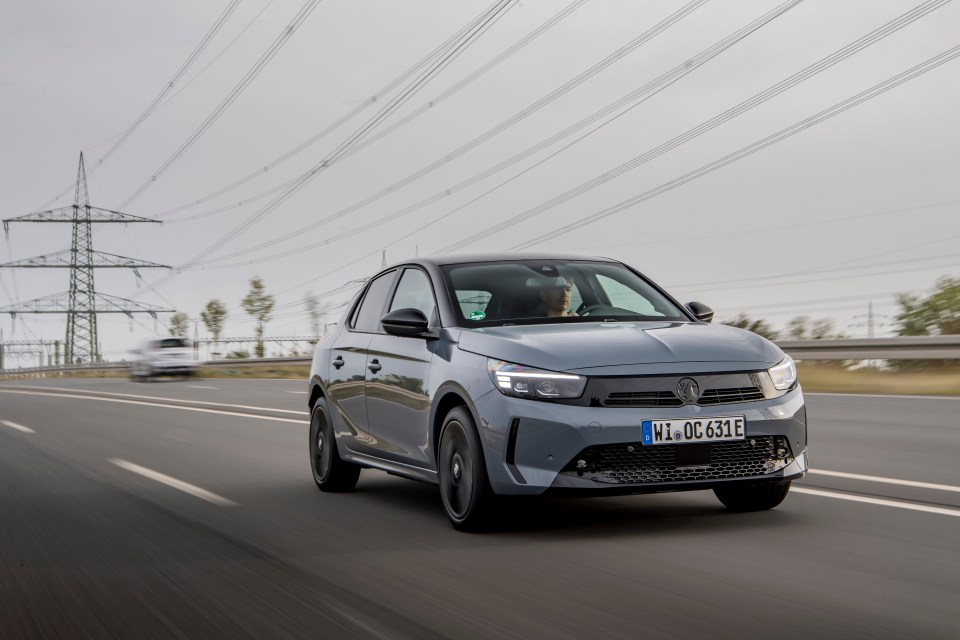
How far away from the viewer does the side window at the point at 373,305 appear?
8562 millimetres

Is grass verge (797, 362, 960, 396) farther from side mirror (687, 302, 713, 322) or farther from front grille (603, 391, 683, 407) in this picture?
front grille (603, 391, 683, 407)

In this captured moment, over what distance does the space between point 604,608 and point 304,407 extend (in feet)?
48.4

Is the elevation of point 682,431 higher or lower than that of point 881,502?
higher

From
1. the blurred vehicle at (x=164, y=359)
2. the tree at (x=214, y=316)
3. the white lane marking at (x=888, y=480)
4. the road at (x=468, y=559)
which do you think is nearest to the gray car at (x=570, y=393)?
the road at (x=468, y=559)

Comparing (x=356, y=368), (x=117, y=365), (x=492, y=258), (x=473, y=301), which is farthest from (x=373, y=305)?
(x=117, y=365)

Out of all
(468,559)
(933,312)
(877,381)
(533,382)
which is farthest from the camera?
(933,312)

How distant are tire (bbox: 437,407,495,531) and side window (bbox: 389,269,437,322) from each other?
0.90 metres

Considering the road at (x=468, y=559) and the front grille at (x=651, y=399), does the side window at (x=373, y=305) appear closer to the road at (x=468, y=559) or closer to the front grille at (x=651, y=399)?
the road at (x=468, y=559)

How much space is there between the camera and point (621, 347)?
254 inches

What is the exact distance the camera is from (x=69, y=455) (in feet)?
40.2

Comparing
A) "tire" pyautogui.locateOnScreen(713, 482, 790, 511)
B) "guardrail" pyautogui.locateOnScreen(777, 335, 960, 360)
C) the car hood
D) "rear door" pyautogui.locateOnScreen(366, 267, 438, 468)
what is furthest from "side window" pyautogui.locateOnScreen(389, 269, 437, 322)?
"guardrail" pyautogui.locateOnScreen(777, 335, 960, 360)

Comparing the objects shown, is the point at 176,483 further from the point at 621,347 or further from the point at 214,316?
the point at 214,316

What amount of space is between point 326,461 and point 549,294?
243 cm

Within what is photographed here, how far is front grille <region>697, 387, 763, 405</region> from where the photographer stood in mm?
6273
